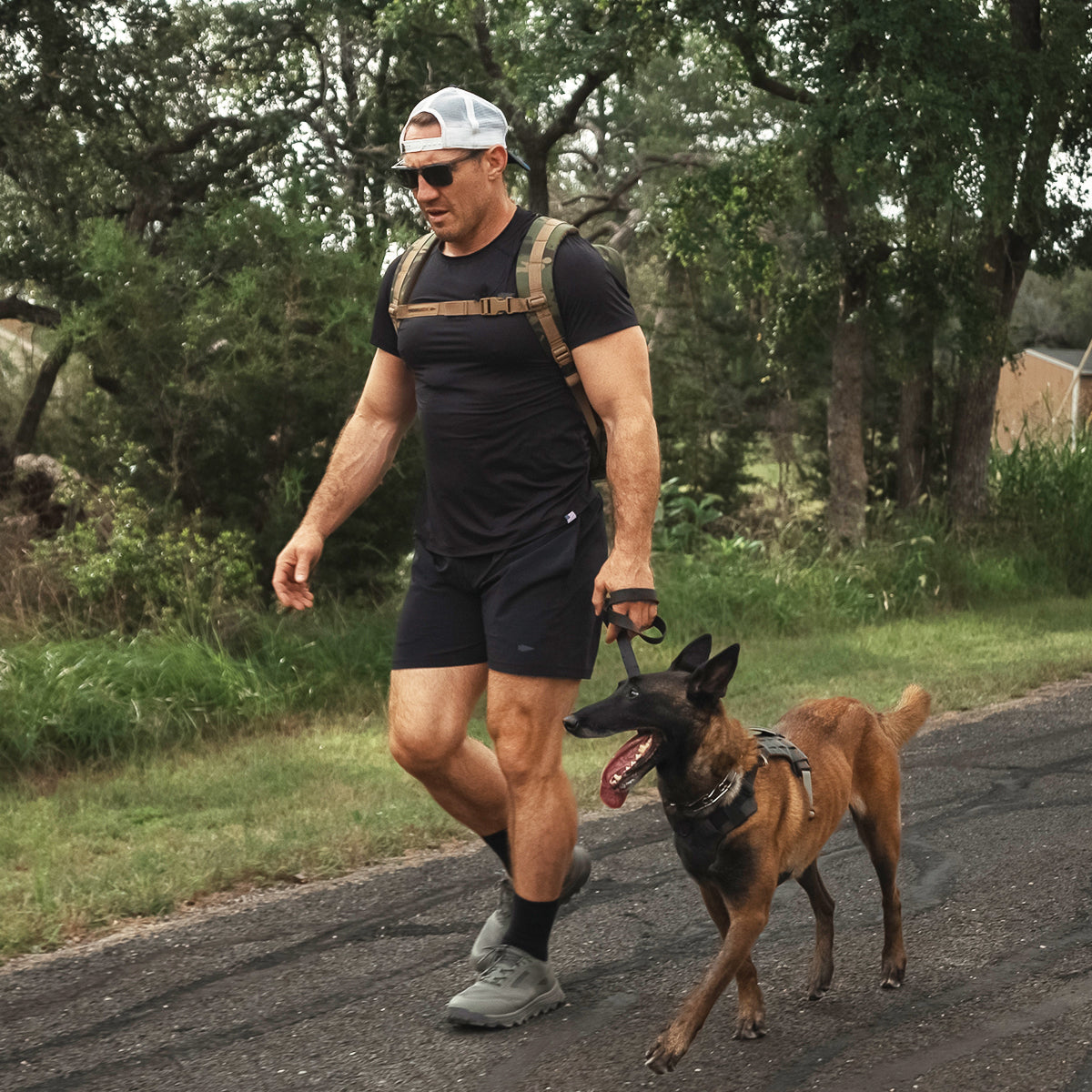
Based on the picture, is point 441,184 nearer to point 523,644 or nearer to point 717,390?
point 523,644

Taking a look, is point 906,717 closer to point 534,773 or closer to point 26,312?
point 534,773

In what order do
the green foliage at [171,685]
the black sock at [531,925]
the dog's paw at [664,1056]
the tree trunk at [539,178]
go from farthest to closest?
the tree trunk at [539,178] → the green foliage at [171,685] → the black sock at [531,925] → the dog's paw at [664,1056]

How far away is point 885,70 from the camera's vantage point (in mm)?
11852

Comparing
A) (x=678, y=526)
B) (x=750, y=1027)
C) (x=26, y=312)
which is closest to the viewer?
(x=750, y=1027)

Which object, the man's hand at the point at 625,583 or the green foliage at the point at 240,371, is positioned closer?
the man's hand at the point at 625,583

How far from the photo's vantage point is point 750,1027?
3.71 m

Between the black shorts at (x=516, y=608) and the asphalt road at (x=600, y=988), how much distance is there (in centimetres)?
98

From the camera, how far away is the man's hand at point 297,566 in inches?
162

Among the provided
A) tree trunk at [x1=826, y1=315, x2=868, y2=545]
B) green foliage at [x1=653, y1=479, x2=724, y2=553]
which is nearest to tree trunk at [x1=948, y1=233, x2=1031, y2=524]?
tree trunk at [x1=826, y1=315, x2=868, y2=545]

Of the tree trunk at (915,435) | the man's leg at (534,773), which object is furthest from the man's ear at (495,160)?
the tree trunk at (915,435)

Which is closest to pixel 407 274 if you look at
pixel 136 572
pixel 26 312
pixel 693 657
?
pixel 693 657

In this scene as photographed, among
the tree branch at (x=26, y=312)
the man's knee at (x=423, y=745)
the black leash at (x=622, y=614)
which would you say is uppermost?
the tree branch at (x=26, y=312)

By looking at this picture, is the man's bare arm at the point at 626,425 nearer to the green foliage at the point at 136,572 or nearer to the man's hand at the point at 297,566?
the man's hand at the point at 297,566

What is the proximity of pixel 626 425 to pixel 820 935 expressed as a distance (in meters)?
1.51
